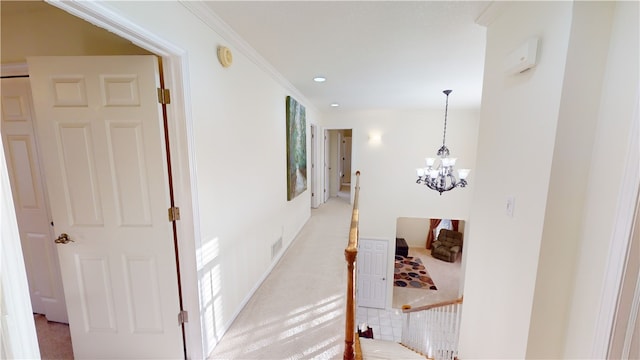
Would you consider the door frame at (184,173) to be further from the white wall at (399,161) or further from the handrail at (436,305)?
the white wall at (399,161)

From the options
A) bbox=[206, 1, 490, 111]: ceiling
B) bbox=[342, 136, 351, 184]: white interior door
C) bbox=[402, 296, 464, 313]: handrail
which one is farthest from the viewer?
bbox=[342, 136, 351, 184]: white interior door

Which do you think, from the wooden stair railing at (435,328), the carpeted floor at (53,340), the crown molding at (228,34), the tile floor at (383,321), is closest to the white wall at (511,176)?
the wooden stair railing at (435,328)

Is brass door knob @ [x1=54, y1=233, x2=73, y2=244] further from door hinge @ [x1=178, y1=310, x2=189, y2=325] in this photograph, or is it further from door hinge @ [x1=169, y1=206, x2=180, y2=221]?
door hinge @ [x1=178, y1=310, x2=189, y2=325]

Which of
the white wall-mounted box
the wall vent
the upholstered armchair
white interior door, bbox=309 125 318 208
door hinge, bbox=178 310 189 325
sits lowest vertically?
the upholstered armchair

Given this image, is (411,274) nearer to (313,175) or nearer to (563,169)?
(313,175)

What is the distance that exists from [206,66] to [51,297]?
7.52 feet

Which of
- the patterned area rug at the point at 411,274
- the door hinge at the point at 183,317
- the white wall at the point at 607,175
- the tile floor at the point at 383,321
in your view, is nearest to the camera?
the white wall at the point at 607,175

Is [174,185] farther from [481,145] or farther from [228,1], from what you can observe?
[481,145]

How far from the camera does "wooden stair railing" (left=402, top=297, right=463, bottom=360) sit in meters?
3.12

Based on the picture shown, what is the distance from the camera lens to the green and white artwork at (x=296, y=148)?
3.52 m

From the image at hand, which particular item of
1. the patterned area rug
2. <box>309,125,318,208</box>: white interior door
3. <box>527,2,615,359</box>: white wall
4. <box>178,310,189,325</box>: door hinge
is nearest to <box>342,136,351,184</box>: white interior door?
the patterned area rug

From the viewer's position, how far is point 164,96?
1507mm

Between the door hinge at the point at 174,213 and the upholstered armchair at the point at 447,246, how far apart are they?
28.8 ft

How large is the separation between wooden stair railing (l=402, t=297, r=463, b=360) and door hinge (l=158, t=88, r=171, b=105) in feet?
11.0
